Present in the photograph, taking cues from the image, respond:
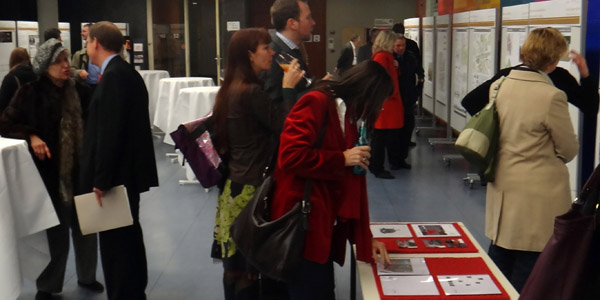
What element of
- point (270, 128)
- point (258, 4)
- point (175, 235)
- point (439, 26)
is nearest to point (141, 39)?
point (258, 4)

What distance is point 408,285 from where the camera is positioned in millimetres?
2480

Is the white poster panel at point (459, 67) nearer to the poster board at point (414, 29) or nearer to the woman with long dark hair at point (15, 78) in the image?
the poster board at point (414, 29)

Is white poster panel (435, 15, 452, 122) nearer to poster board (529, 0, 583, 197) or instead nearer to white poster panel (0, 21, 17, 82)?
poster board (529, 0, 583, 197)

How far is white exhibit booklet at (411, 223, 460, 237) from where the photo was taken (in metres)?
3.09

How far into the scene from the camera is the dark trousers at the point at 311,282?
8.20 feet

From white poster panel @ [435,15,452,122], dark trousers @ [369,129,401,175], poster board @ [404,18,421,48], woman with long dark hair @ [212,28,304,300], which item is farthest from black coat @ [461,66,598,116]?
poster board @ [404,18,421,48]

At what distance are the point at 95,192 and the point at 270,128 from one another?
1003 mm

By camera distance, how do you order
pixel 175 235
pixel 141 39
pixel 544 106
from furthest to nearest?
1. pixel 141 39
2. pixel 175 235
3. pixel 544 106

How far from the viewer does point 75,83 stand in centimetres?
405

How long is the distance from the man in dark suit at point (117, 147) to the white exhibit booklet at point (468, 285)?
1740 millimetres

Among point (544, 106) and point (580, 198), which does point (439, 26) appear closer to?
point (544, 106)

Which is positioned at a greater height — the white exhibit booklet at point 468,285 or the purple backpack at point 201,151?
the purple backpack at point 201,151

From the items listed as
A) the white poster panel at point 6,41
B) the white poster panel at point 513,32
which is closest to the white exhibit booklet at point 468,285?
the white poster panel at point 513,32

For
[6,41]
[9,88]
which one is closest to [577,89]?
[9,88]
